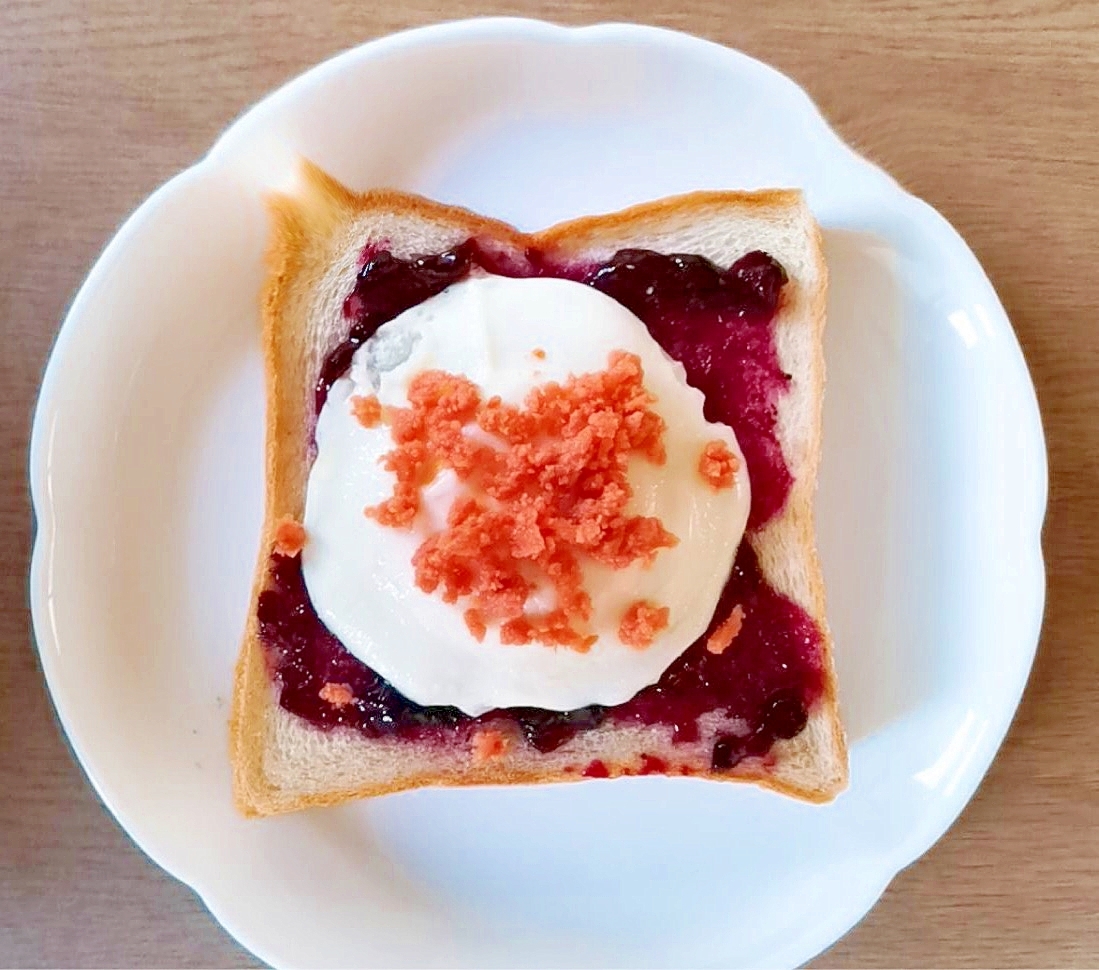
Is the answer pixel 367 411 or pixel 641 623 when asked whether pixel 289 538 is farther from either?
Result: pixel 641 623

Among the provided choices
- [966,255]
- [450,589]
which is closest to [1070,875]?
[966,255]

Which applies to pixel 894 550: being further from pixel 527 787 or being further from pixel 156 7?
pixel 156 7

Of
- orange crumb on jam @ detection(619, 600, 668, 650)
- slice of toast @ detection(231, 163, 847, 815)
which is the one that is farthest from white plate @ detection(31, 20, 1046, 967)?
orange crumb on jam @ detection(619, 600, 668, 650)

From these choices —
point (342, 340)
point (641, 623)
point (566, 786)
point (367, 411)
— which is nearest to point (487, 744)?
point (566, 786)

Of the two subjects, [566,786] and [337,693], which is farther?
[566,786]

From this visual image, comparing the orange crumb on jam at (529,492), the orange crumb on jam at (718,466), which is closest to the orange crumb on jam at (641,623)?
the orange crumb on jam at (529,492)

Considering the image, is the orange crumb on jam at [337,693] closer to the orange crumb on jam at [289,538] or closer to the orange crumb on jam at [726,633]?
the orange crumb on jam at [289,538]

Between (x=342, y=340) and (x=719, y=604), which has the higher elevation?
(x=342, y=340)

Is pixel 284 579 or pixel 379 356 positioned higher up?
pixel 379 356
